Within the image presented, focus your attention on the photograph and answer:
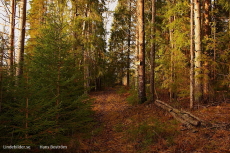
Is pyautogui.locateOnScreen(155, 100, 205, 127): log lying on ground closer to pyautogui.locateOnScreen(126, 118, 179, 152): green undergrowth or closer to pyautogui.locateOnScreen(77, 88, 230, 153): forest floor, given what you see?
pyautogui.locateOnScreen(77, 88, 230, 153): forest floor

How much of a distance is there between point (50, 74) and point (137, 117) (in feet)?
15.0

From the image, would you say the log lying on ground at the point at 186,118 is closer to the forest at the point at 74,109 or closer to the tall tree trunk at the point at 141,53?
the forest at the point at 74,109

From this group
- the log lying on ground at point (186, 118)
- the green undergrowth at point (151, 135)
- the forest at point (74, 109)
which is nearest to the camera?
the forest at point (74, 109)

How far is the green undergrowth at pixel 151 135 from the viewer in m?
4.61

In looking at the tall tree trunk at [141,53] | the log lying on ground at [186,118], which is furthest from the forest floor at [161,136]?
the tall tree trunk at [141,53]

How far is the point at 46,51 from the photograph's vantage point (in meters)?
5.36

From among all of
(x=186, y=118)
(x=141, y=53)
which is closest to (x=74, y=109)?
(x=186, y=118)

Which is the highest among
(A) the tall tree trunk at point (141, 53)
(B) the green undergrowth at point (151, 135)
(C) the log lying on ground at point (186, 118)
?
(A) the tall tree trunk at point (141, 53)

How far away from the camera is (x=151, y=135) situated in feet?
16.5

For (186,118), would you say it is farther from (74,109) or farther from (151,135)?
(74,109)

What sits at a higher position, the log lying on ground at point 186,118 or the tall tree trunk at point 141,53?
the tall tree trunk at point 141,53

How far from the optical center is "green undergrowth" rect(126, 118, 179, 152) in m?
4.61

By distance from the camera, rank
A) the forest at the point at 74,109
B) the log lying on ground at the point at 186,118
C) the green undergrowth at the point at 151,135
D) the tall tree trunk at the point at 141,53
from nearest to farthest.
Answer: the forest at the point at 74,109, the green undergrowth at the point at 151,135, the log lying on ground at the point at 186,118, the tall tree trunk at the point at 141,53

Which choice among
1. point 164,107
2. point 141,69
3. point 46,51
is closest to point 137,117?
point 164,107
